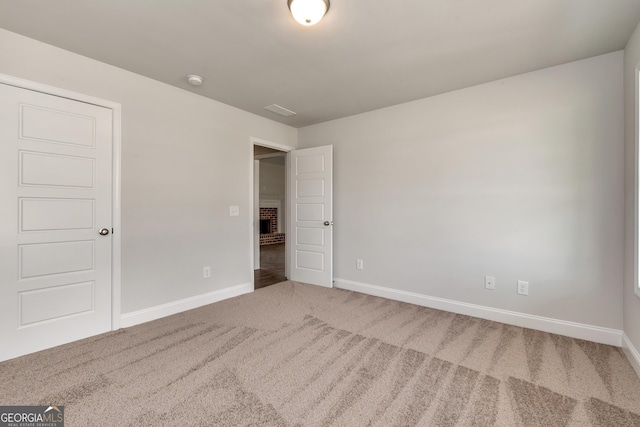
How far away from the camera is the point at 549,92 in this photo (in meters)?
2.62

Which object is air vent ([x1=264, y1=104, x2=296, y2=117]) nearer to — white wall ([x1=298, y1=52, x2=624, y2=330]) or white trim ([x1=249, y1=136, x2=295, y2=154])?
white trim ([x1=249, y1=136, x2=295, y2=154])

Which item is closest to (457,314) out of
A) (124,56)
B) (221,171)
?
(221,171)

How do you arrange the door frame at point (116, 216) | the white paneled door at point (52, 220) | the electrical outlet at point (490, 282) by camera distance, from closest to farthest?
the white paneled door at point (52, 220) → the door frame at point (116, 216) → the electrical outlet at point (490, 282)

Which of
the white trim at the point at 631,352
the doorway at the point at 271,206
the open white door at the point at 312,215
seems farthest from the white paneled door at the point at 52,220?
the doorway at the point at 271,206

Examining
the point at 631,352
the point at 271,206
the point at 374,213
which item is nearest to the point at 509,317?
the point at 631,352

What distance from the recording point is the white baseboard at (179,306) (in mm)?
2740

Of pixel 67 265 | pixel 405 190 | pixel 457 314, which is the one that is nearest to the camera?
pixel 67 265

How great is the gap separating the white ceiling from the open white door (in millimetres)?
1345

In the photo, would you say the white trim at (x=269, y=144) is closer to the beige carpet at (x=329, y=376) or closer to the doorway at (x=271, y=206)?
the beige carpet at (x=329, y=376)

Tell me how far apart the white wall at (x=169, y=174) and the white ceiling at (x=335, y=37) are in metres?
0.18

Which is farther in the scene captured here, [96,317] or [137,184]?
[137,184]

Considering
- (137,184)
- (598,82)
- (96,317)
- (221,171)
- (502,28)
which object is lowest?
(96,317)

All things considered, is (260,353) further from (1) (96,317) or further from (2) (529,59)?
(2) (529,59)

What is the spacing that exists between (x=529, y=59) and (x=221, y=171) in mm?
3388
